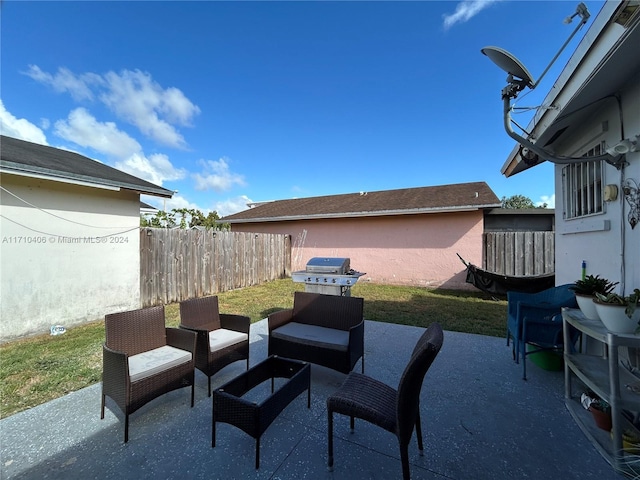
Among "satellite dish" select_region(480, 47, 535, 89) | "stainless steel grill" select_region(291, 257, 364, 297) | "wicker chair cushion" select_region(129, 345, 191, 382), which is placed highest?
"satellite dish" select_region(480, 47, 535, 89)

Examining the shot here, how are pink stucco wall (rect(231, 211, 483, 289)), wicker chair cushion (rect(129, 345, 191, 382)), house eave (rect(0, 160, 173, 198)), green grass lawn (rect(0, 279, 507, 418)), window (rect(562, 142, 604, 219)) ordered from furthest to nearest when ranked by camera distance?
pink stucco wall (rect(231, 211, 483, 289)) < house eave (rect(0, 160, 173, 198)) < window (rect(562, 142, 604, 219)) < green grass lawn (rect(0, 279, 507, 418)) < wicker chair cushion (rect(129, 345, 191, 382))

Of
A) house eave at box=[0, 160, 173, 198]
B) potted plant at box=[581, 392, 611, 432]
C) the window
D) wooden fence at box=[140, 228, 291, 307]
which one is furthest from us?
wooden fence at box=[140, 228, 291, 307]

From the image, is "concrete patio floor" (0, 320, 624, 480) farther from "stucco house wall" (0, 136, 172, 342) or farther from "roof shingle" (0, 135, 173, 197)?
"roof shingle" (0, 135, 173, 197)

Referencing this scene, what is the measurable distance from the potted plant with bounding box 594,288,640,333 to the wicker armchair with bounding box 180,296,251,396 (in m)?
3.62

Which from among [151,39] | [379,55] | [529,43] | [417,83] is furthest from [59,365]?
[417,83]

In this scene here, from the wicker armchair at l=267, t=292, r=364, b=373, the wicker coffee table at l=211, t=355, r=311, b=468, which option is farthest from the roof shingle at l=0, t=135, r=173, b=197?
the wicker coffee table at l=211, t=355, r=311, b=468

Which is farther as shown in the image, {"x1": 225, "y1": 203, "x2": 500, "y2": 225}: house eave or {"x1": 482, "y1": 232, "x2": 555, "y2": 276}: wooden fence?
{"x1": 225, "y1": 203, "x2": 500, "y2": 225}: house eave

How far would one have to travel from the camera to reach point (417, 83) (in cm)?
847

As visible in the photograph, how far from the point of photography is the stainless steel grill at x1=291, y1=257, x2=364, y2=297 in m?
4.63

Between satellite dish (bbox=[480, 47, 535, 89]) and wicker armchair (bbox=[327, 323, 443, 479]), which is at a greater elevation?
satellite dish (bbox=[480, 47, 535, 89])

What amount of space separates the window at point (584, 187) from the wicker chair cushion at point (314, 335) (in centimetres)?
381

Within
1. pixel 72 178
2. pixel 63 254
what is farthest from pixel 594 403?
pixel 63 254

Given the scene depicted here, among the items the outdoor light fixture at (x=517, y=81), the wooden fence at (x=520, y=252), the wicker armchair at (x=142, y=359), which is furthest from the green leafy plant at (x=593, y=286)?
the wooden fence at (x=520, y=252)

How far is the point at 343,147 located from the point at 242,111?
5.09 metres
